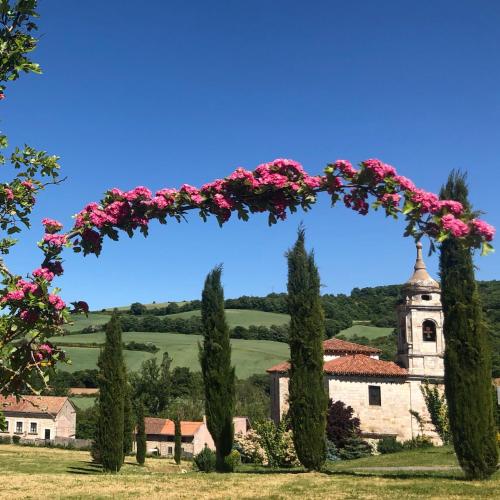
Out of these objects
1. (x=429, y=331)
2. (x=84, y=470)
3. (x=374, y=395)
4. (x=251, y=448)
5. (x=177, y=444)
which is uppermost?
(x=429, y=331)

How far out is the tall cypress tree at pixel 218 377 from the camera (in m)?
22.7

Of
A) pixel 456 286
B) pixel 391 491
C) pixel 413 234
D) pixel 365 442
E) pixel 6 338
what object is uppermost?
pixel 456 286

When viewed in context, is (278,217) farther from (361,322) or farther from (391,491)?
(361,322)

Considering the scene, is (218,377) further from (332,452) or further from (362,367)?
(362,367)

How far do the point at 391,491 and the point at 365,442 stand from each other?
73.5 ft

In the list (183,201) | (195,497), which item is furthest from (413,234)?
(195,497)

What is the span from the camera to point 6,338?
4000 millimetres

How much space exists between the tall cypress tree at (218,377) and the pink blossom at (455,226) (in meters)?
19.4

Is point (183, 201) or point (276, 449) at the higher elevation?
point (183, 201)

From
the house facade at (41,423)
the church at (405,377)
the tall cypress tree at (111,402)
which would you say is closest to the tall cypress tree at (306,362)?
the tall cypress tree at (111,402)

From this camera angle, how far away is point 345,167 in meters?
4.86

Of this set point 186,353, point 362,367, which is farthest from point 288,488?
point 186,353

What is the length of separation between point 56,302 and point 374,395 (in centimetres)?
3628

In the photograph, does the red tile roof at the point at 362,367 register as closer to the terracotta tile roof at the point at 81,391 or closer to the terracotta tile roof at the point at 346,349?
the terracotta tile roof at the point at 346,349
